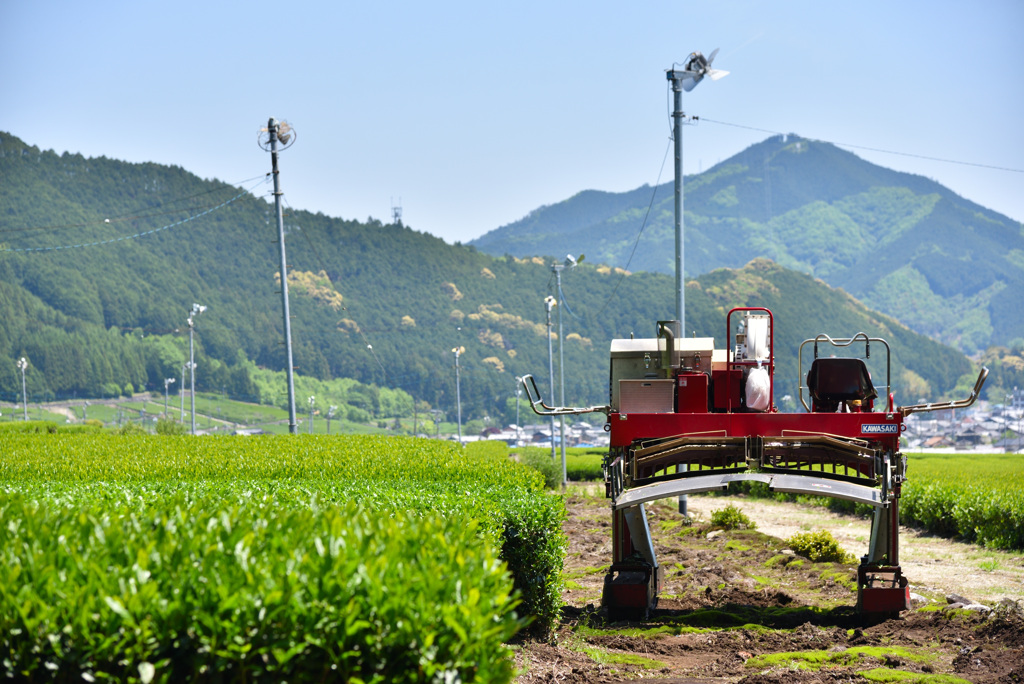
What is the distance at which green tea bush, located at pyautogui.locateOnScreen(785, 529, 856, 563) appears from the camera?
14.8 m

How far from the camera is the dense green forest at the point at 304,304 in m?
120

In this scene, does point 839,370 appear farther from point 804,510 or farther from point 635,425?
point 804,510

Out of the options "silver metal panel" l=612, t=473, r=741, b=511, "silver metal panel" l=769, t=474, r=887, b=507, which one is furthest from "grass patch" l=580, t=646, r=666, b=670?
"silver metal panel" l=769, t=474, r=887, b=507

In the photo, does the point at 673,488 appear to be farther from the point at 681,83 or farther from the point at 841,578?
the point at 681,83

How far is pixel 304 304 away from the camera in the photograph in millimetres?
134625

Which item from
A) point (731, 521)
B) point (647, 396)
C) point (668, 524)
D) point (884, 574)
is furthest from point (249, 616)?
point (668, 524)

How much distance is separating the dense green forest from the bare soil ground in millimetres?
96282

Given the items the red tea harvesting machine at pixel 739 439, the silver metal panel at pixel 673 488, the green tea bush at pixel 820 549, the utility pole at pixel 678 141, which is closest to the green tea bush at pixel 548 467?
the utility pole at pixel 678 141

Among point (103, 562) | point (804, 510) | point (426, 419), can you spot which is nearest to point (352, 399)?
point (426, 419)

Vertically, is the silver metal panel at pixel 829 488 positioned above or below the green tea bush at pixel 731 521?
above

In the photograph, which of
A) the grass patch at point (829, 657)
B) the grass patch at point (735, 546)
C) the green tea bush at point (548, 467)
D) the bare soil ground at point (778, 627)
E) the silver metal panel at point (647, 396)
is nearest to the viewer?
the bare soil ground at point (778, 627)

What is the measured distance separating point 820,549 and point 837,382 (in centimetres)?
502

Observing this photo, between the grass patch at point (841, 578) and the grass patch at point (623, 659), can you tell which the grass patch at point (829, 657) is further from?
the grass patch at point (841, 578)

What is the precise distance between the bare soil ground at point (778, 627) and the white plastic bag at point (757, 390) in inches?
97.4
